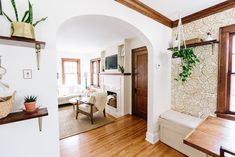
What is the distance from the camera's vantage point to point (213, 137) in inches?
50.7

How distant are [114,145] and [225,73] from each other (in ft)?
7.77

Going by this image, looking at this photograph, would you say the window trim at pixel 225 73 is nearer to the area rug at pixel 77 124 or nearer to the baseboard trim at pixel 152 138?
the baseboard trim at pixel 152 138

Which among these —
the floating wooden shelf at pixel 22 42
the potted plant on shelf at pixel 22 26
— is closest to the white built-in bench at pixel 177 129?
the floating wooden shelf at pixel 22 42

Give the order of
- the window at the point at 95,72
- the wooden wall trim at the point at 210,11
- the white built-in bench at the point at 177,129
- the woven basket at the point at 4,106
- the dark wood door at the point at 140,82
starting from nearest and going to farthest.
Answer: the woven basket at the point at 4,106 < the wooden wall trim at the point at 210,11 < the white built-in bench at the point at 177,129 < the dark wood door at the point at 140,82 < the window at the point at 95,72

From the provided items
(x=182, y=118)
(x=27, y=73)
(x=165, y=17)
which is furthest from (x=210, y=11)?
(x=27, y=73)

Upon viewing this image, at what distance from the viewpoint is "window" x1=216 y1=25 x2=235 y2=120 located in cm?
214

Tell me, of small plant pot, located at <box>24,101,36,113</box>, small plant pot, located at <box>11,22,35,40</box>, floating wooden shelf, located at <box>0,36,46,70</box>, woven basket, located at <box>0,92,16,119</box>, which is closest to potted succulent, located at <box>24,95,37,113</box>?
small plant pot, located at <box>24,101,36,113</box>

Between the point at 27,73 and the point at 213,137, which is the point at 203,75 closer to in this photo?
the point at 213,137

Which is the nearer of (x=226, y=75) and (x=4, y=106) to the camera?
(x=4, y=106)

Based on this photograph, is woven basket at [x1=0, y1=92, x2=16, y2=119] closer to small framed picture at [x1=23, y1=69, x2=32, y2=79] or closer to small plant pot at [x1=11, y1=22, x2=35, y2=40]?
small framed picture at [x1=23, y1=69, x2=32, y2=79]

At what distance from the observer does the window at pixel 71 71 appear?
6.51 metres

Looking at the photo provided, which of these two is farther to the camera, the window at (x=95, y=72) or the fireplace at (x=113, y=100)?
the window at (x=95, y=72)

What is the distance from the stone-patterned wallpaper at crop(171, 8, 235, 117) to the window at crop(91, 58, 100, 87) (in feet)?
13.7

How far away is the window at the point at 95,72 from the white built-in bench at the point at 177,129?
4.22 meters
